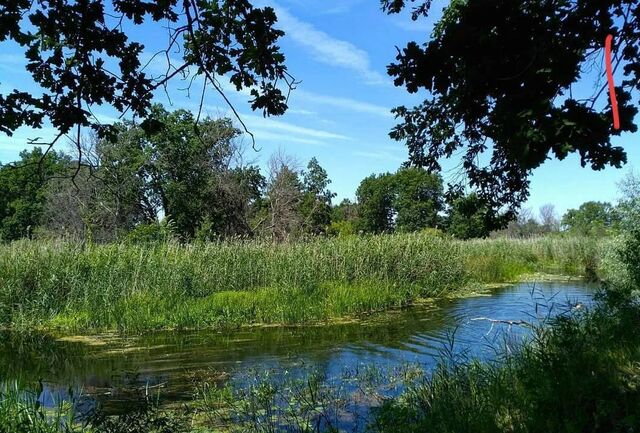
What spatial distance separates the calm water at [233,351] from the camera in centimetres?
780

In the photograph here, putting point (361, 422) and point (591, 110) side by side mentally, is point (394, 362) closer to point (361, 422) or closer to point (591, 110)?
point (361, 422)

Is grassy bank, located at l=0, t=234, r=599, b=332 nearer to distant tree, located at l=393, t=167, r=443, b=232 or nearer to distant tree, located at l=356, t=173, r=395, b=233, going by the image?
distant tree, located at l=393, t=167, r=443, b=232

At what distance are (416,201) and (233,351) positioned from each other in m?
56.5

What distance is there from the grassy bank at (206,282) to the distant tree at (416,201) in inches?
1805

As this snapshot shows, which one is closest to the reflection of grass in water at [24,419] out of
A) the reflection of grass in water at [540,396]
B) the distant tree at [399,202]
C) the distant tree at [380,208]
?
the reflection of grass in water at [540,396]

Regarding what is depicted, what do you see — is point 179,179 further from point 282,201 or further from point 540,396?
point 540,396

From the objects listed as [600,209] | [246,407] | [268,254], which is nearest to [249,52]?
[246,407]

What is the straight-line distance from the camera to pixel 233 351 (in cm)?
970

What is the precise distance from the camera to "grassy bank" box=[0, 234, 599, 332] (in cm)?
1221

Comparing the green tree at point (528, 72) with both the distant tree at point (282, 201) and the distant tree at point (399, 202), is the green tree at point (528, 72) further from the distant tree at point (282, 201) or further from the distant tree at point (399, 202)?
the distant tree at point (399, 202)

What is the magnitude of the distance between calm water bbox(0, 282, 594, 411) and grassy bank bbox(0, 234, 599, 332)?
75 centimetres

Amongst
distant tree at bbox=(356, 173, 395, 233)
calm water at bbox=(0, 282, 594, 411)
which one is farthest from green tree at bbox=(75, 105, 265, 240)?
distant tree at bbox=(356, 173, 395, 233)

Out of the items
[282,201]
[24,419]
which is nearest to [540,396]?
[24,419]

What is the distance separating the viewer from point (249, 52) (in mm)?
4020
